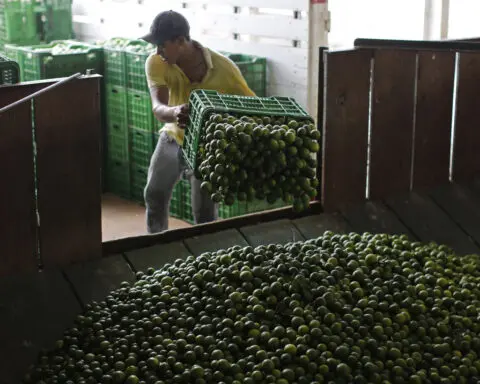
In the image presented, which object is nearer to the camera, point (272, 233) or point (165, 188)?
point (272, 233)

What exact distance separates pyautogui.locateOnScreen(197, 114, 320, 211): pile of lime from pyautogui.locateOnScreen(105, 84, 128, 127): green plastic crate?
3.94m

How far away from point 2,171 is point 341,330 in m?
1.44

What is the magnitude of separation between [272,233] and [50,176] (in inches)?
43.6

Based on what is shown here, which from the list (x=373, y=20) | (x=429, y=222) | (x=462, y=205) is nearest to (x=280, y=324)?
(x=429, y=222)

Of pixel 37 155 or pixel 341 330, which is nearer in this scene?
pixel 341 330

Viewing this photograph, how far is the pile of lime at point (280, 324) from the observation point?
2895 millimetres

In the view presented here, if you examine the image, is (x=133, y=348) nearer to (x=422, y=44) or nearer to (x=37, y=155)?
(x=37, y=155)

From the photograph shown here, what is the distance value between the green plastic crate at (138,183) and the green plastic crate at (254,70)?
130 centimetres

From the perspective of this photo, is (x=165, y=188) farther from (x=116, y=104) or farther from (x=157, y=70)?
(x=116, y=104)

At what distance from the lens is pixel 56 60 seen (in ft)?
23.1

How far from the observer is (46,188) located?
3.40 metres

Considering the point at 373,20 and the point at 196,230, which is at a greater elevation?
the point at 373,20

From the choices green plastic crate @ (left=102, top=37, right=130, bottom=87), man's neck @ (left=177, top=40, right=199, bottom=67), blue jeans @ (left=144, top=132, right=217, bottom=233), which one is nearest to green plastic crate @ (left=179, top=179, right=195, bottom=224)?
green plastic crate @ (left=102, top=37, right=130, bottom=87)

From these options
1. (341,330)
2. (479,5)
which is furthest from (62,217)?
(479,5)
